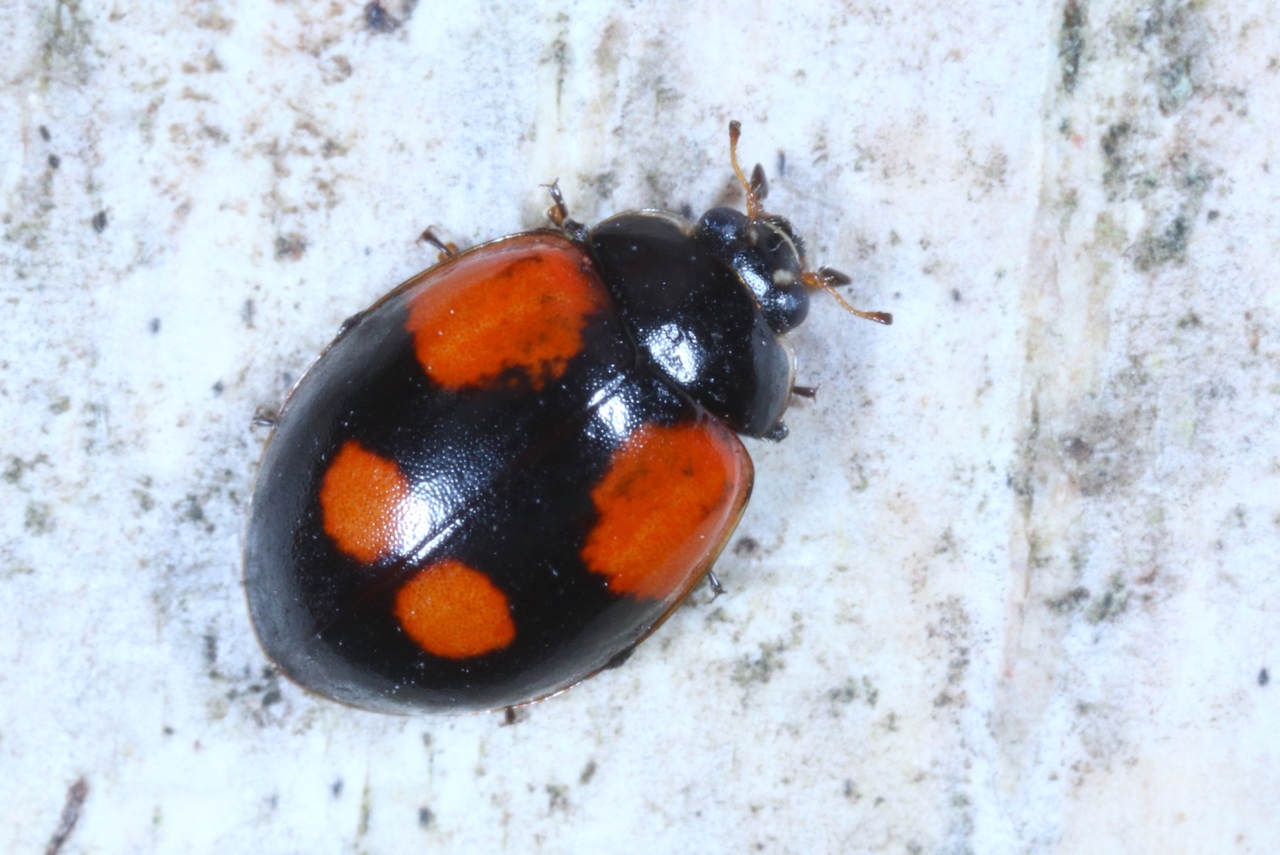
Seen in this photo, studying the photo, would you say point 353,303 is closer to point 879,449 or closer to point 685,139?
point 685,139

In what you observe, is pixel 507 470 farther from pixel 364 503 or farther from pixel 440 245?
pixel 440 245

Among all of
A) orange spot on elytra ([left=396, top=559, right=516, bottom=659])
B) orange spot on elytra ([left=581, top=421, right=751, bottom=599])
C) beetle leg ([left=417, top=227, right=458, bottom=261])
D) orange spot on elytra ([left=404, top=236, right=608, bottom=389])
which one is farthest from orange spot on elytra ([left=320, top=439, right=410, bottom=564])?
beetle leg ([left=417, top=227, right=458, bottom=261])

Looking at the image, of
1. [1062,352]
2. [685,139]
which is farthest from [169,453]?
[1062,352]

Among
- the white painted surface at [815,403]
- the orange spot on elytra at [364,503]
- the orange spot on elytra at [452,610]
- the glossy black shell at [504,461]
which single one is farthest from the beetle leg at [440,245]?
the orange spot on elytra at [452,610]

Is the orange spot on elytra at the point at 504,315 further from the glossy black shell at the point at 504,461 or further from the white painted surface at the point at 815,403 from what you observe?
the white painted surface at the point at 815,403

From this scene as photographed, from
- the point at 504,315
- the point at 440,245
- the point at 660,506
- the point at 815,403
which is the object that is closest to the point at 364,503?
the point at 504,315

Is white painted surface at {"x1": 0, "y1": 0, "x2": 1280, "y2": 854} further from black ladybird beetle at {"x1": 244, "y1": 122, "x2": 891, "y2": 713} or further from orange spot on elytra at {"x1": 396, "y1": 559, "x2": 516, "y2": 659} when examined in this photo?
orange spot on elytra at {"x1": 396, "y1": 559, "x2": 516, "y2": 659}
